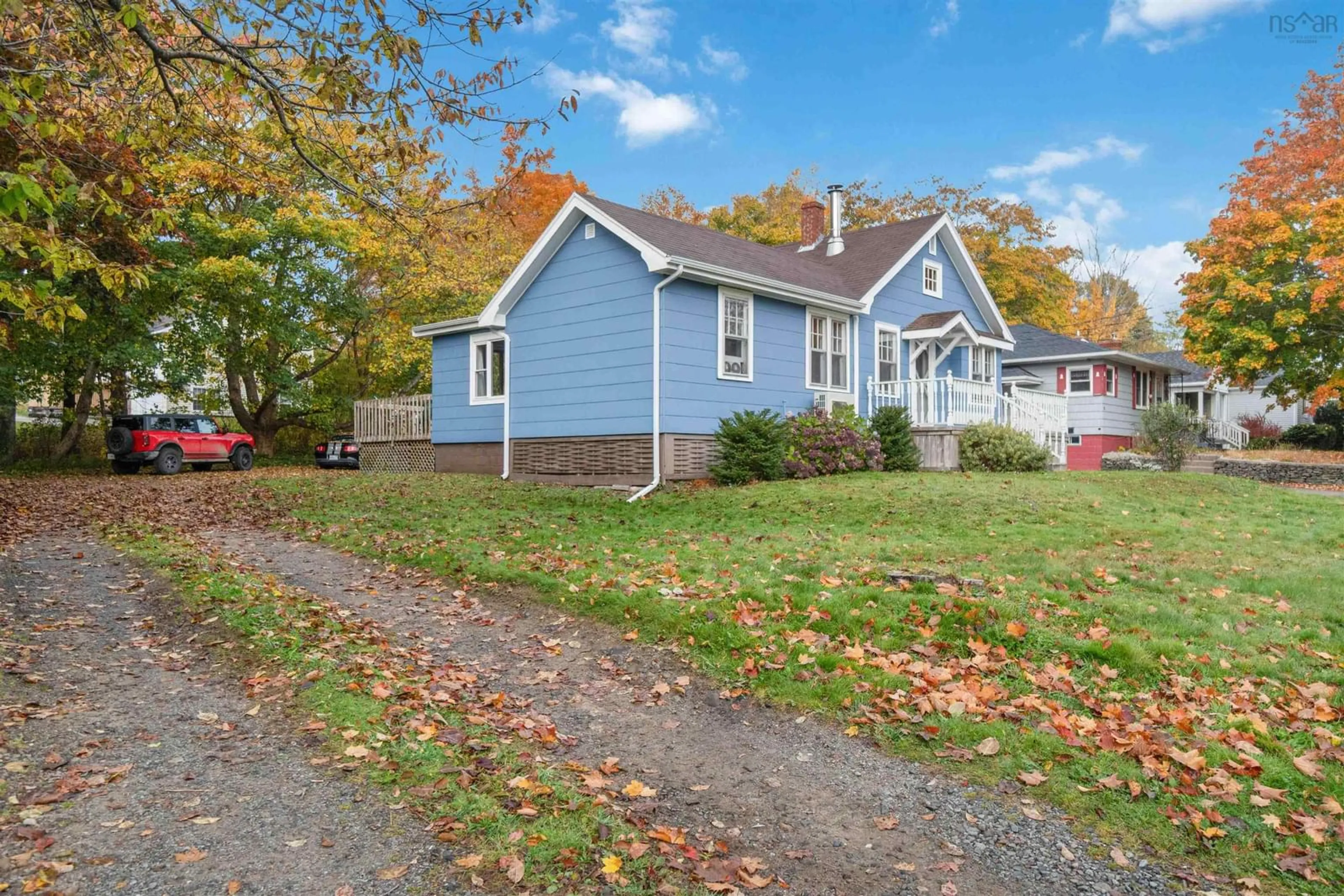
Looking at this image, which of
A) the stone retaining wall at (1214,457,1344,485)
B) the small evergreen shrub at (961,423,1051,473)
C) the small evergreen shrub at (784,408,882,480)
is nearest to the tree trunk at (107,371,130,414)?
the small evergreen shrub at (784,408,882,480)

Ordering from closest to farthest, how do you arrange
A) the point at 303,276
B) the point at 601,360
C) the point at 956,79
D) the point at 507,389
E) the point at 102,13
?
1. the point at 102,13
2. the point at 601,360
3. the point at 507,389
4. the point at 956,79
5. the point at 303,276

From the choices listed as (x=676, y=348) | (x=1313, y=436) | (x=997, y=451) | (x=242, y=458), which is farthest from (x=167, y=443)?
(x=1313, y=436)

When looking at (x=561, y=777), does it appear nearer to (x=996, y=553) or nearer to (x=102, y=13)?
(x=996, y=553)

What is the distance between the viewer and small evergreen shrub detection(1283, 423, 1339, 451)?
29.5 metres

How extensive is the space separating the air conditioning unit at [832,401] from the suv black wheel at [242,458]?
16775 millimetres

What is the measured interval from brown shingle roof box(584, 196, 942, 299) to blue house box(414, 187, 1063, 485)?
2.9 inches

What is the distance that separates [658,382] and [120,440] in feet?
49.8

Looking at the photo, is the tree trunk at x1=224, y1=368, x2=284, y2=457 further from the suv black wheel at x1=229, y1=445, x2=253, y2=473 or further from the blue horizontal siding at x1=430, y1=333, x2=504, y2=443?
the blue horizontal siding at x1=430, y1=333, x2=504, y2=443

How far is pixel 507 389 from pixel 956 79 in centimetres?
1515

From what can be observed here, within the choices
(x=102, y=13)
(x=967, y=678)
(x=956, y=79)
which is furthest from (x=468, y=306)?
(x=967, y=678)

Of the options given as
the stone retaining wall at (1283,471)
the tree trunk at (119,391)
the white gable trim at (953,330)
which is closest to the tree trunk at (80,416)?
the tree trunk at (119,391)

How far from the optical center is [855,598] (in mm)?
6969

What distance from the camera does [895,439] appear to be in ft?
56.9

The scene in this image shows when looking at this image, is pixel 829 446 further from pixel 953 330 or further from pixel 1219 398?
pixel 1219 398
